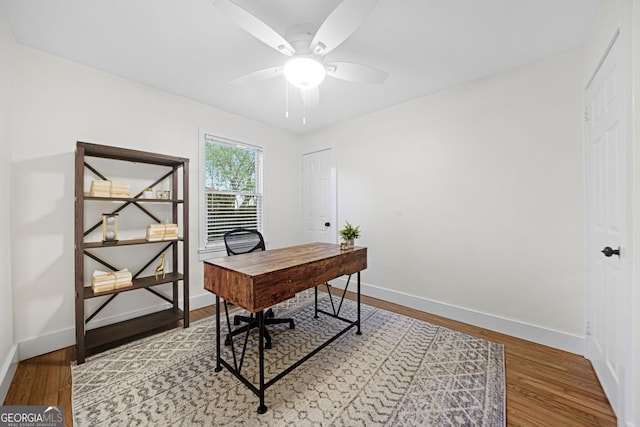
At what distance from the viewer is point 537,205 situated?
2.32 metres

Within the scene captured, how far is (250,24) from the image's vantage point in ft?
4.72

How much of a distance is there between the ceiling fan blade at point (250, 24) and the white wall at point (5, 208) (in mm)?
1731

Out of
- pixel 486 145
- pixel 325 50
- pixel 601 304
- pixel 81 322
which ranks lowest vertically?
pixel 81 322

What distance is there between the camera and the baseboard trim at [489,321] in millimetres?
2188

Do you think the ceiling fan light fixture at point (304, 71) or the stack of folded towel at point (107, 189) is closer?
the ceiling fan light fixture at point (304, 71)

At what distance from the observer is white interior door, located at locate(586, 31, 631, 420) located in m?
1.34

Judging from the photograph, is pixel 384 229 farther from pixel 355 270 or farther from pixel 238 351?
pixel 238 351

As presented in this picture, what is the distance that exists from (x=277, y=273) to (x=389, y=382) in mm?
1131

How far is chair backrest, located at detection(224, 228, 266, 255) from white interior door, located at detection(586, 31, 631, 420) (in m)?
2.72

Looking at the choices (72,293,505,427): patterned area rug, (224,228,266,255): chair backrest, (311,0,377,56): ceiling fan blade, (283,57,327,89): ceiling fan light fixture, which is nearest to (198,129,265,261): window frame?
(224,228,266,255): chair backrest

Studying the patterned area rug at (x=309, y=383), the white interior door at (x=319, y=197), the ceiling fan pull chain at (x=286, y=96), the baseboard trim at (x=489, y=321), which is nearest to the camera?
the patterned area rug at (x=309, y=383)

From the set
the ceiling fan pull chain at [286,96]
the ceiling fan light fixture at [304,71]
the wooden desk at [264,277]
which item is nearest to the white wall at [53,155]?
the ceiling fan pull chain at [286,96]

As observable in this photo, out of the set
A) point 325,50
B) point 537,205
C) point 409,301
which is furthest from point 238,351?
point 537,205

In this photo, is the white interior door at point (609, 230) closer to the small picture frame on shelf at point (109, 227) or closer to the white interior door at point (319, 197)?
the white interior door at point (319, 197)
